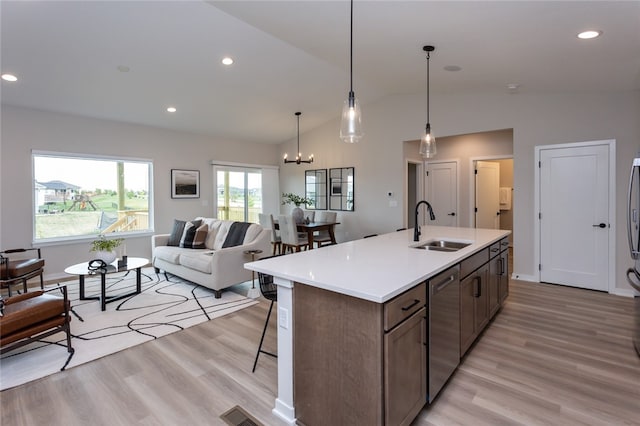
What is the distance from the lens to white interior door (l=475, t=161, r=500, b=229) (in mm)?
6609

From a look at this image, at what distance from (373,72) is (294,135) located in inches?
142

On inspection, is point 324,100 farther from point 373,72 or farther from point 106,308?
point 106,308

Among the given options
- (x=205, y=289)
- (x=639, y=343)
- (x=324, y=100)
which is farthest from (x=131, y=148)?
(x=639, y=343)

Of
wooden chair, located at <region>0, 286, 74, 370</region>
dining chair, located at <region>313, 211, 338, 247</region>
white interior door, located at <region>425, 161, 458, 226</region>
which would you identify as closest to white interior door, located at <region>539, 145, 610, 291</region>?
white interior door, located at <region>425, 161, 458, 226</region>

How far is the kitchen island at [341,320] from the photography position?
1582 millimetres

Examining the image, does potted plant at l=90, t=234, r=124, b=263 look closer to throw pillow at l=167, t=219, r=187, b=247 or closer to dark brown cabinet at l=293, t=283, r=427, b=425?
throw pillow at l=167, t=219, r=187, b=247

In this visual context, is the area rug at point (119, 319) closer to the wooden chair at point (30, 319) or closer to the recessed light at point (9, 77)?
the wooden chair at point (30, 319)

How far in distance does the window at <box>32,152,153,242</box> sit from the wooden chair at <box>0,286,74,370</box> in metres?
3.02

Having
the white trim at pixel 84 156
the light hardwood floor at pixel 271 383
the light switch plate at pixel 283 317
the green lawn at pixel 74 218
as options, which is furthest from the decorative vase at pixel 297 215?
the light switch plate at pixel 283 317

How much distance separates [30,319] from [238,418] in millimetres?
1851

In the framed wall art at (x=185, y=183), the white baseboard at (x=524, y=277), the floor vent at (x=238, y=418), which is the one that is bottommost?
the floor vent at (x=238, y=418)

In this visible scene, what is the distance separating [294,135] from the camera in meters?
8.09

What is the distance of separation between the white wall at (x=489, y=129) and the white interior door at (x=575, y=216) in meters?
→ 0.13

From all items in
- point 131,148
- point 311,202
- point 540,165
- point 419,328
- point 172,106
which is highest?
point 172,106
